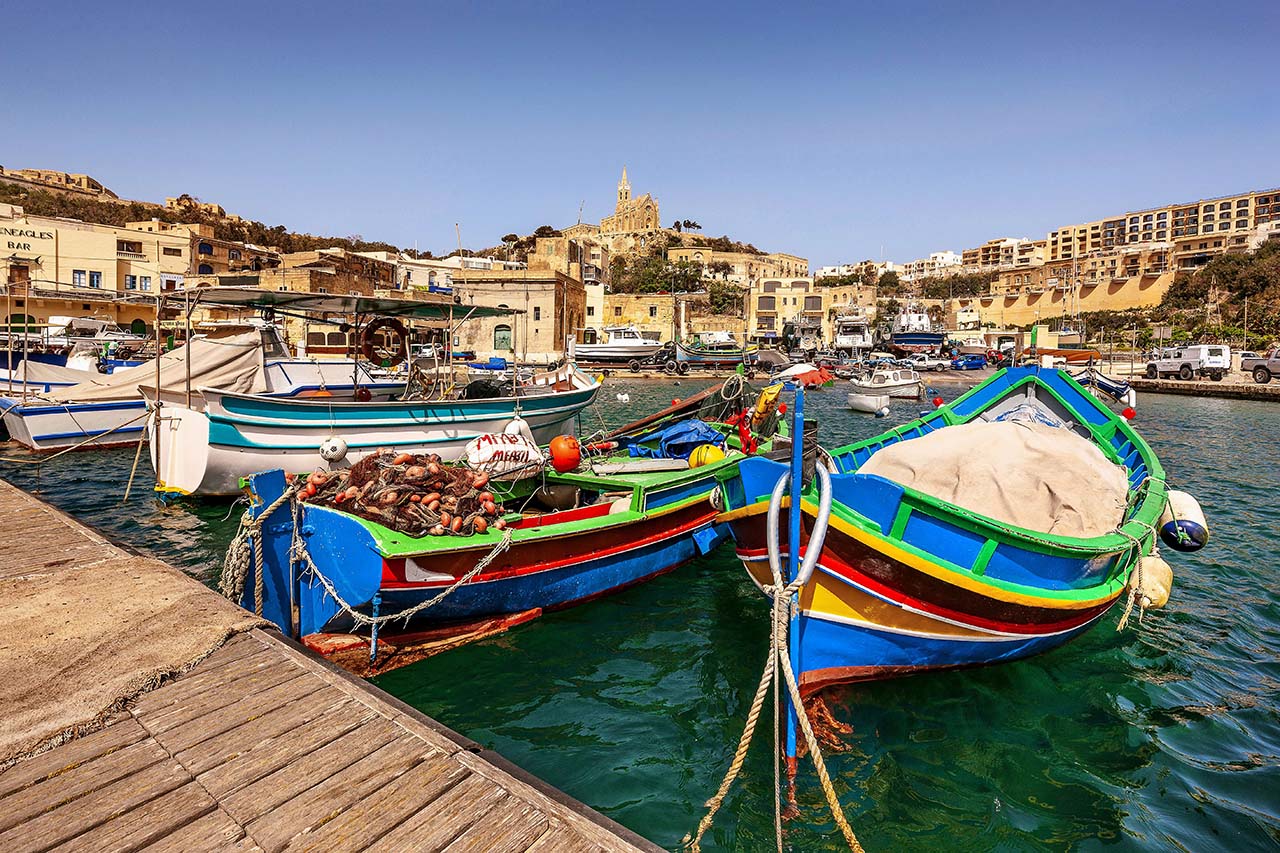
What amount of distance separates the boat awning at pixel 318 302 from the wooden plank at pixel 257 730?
27.8 ft

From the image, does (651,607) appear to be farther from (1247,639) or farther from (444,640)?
(1247,639)

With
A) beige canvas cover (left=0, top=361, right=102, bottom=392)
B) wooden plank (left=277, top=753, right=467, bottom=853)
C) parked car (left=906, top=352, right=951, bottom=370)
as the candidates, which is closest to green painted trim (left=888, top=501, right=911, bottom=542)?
wooden plank (left=277, top=753, right=467, bottom=853)

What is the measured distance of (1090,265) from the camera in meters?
102

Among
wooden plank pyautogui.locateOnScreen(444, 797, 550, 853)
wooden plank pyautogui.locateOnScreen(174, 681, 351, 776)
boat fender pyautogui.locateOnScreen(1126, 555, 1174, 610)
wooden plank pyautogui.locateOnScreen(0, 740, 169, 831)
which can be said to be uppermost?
boat fender pyautogui.locateOnScreen(1126, 555, 1174, 610)

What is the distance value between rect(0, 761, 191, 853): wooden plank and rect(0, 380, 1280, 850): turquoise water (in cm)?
244

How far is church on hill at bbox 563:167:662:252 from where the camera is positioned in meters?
111

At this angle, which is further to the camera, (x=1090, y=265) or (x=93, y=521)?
(x=1090, y=265)

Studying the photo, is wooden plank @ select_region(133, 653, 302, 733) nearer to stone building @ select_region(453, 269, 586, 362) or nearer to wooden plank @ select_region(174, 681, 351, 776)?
wooden plank @ select_region(174, 681, 351, 776)

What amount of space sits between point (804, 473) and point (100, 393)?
18888 millimetres

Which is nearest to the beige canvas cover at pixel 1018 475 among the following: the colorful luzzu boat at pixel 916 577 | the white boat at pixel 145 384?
the colorful luzzu boat at pixel 916 577

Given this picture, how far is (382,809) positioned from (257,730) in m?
1.13

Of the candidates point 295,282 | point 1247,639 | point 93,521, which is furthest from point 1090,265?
point 93,521

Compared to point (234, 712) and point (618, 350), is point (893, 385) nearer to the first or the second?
point (618, 350)

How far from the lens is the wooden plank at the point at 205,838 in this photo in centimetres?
293
